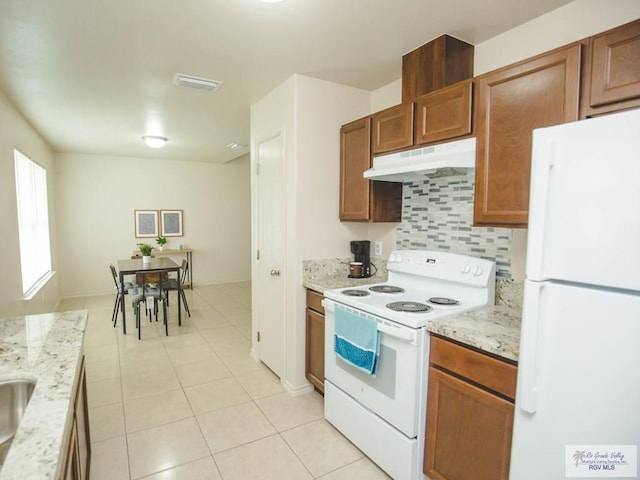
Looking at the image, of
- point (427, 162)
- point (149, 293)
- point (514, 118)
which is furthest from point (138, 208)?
point (514, 118)

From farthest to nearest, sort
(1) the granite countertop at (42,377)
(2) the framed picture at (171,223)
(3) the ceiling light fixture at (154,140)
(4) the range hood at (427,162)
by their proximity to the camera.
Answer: (2) the framed picture at (171,223), (3) the ceiling light fixture at (154,140), (4) the range hood at (427,162), (1) the granite countertop at (42,377)

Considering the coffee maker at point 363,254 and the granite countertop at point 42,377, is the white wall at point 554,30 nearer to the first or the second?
the coffee maker at point 363,254

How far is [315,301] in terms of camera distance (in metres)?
2.62

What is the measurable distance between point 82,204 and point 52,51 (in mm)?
4442

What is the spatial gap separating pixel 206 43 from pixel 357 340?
2.00 meters

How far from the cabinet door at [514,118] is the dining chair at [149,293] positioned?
12.4 feet

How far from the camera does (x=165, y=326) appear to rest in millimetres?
4324

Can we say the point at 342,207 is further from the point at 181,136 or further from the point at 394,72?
the point at 181,136

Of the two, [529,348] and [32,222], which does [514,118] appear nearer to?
[529,348]

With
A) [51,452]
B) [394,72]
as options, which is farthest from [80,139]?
[51,452]

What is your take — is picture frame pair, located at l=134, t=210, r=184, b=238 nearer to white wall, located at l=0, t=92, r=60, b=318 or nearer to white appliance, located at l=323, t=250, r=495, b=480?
A: white wall, located at l=0, t=92, r=60, b=318

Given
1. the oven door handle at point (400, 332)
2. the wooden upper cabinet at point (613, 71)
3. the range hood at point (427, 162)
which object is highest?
the wooden upper cabinet at point (613, 71)

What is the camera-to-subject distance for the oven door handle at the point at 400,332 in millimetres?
1670

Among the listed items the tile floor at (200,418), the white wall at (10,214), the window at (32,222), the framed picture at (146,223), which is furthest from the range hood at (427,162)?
the framed picture at (146,223)
